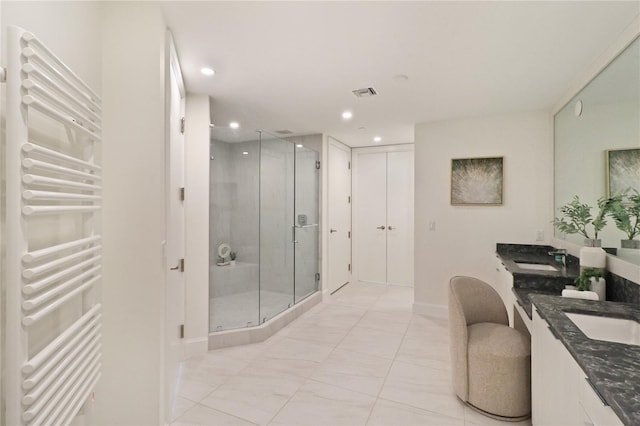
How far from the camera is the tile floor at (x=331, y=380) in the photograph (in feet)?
6.48

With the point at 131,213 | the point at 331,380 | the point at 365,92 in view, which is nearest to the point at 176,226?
the point at 131,213

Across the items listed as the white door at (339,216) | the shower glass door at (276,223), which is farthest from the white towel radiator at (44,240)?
the white door at (339,216)

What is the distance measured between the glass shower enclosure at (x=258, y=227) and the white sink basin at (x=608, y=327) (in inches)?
103

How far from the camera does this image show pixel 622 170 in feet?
6.18

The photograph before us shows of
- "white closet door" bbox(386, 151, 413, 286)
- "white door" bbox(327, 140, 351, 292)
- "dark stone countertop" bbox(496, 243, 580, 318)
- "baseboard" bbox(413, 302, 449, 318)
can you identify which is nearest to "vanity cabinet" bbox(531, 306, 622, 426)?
"dark stone countertop" bbox(496, 243, 580, 318)

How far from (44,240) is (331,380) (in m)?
2.02

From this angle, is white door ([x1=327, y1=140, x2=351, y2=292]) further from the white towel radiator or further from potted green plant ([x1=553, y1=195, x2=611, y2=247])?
the white towel radiator

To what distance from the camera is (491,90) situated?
8.95ft

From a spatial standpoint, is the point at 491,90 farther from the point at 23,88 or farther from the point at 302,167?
the point at 23,88

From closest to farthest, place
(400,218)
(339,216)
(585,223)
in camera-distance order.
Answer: (585,223) < (339,216) < (400,218)

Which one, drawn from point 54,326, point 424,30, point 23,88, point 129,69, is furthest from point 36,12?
point 424,30

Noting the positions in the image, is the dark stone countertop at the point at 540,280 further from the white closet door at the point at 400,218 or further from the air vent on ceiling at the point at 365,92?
the white closet door at the point at 400,218

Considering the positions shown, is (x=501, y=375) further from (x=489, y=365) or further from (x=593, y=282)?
(x=593, y=282)

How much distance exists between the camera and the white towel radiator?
91 cm
